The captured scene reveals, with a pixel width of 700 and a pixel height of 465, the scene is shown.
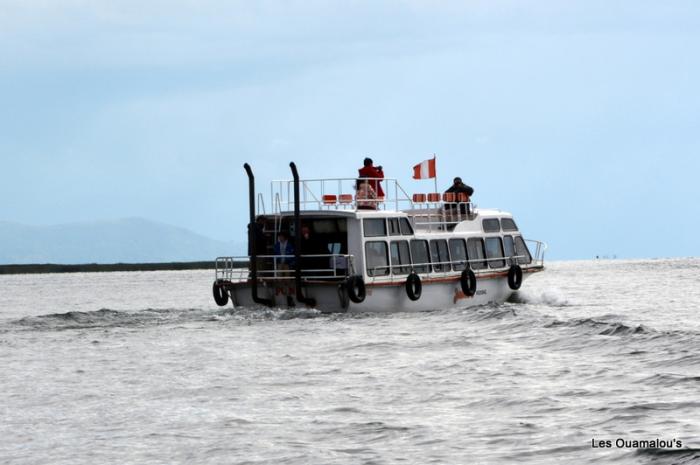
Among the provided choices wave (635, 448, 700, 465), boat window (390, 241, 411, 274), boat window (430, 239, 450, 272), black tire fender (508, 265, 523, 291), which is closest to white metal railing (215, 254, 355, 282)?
boat window (390, 241, 411, 274)

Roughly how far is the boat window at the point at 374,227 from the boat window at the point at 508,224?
7168 millimetres

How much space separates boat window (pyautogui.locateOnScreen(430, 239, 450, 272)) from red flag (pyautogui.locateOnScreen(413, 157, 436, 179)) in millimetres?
2737

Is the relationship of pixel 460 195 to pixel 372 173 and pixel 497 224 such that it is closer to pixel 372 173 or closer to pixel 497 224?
pixel 497 224

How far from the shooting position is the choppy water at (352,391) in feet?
44.8

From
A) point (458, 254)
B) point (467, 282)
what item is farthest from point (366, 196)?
point (467, 282)

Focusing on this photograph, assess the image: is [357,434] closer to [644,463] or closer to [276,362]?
[644,463]

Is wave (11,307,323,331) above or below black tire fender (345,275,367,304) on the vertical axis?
below

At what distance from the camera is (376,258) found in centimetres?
3197

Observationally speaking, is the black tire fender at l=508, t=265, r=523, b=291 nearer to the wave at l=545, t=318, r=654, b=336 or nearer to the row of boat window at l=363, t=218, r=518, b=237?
the row of boat window at l=363, t=218, r=518, b=237

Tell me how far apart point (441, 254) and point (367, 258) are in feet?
12.3

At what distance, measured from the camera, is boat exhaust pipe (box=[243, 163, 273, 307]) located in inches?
1270

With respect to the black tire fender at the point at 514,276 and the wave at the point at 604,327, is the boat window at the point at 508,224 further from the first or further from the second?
the wave at the point at 604,327

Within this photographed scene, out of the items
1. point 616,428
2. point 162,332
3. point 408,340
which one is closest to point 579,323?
point 408,340

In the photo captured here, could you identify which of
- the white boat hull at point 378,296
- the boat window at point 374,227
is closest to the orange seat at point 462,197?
the white boat hull at point 378,296
